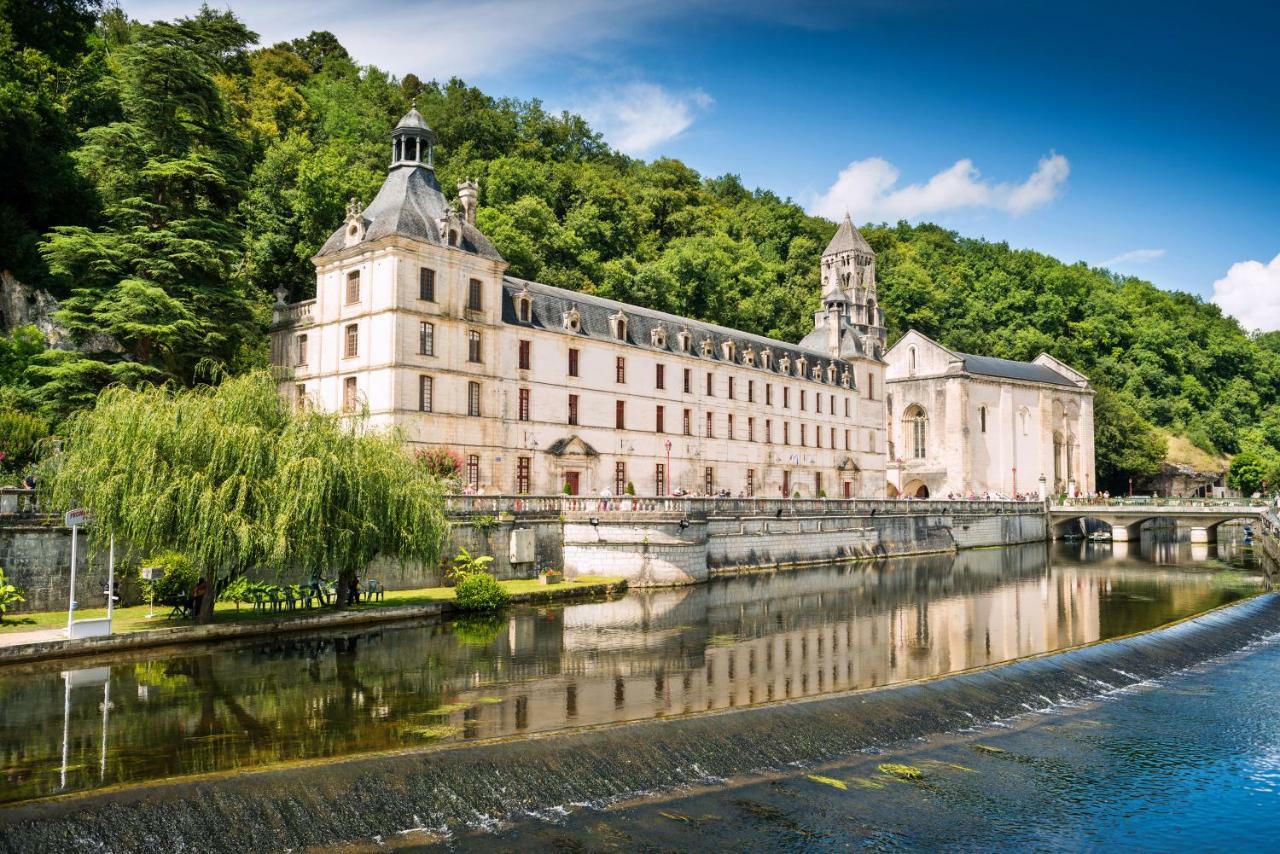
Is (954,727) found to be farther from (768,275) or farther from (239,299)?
(768,275)

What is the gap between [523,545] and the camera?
3506 cm

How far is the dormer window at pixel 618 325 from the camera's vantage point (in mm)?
49031

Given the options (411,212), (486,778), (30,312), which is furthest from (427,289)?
(486,778)

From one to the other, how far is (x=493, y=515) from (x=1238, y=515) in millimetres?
50702

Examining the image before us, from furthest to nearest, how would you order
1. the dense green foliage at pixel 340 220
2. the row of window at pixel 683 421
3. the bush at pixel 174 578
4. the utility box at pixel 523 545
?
the row of window at pixel 683 421, the dense green foliage at pixel 340 220, the utility box at pixel 523 545, the bush at pixel 174 578

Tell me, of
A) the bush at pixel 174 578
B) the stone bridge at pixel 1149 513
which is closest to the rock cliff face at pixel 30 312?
the bush at pixel 174 578

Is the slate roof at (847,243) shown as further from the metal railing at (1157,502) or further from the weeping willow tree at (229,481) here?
the weeping willow tree at (229,481)

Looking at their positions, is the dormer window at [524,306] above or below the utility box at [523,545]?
above

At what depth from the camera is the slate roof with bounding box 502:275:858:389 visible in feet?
146

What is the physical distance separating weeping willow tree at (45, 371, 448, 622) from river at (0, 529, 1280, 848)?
8.20 feet

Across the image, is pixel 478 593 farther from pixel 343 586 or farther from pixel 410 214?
pixel 410 214

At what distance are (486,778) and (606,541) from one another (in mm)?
23320

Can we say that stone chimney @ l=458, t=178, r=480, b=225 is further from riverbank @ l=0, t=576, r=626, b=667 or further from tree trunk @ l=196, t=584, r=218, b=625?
tree trunk @ l=196, t=584, r=218, b=625

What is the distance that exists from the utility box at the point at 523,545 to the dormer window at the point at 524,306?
40.4ft
